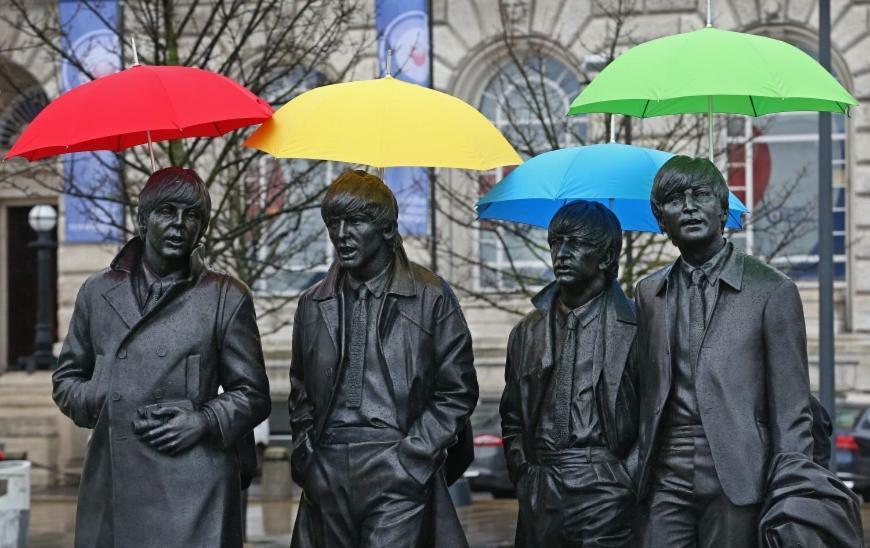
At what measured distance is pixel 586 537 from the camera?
893 cm

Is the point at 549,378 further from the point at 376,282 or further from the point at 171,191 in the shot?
the point at 171,191

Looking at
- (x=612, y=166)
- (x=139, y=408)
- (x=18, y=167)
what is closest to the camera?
(x=139, y=408)

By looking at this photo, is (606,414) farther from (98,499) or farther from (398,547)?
(98,499)

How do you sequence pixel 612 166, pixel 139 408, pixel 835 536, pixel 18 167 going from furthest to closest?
pixel 18 167
pixel 612 166
pixel 139 408
pixel 835 536

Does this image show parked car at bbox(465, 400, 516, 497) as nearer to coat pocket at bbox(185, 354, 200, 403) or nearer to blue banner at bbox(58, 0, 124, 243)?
blue banner at bbox(58, 0, 124, 243)

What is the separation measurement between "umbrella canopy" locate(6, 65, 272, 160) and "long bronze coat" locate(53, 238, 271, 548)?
60 centimetres

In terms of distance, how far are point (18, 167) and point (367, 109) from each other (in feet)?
63.6

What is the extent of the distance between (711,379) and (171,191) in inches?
102

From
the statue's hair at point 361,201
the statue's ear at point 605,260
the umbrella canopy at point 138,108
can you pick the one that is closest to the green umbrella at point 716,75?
the statue's ear at point 605,260

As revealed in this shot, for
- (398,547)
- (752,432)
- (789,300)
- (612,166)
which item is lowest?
(398,547)

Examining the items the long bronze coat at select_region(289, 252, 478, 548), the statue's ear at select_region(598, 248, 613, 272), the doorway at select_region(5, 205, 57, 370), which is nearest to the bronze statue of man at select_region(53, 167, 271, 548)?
the long bronze coat at select_region(289, 252, 478, 548)

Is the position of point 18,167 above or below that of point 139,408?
above

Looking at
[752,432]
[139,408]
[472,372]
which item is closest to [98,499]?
[139,408]

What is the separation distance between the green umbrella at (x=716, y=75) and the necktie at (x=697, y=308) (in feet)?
2.96
